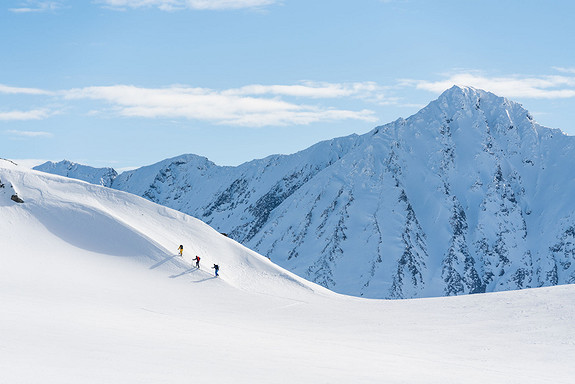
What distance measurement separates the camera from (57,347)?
18.7 m

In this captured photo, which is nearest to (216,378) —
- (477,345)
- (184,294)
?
(477,345)

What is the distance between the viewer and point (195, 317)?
32156mm

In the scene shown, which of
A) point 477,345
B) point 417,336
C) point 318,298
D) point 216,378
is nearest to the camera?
point 216,378

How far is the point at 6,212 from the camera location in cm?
4591

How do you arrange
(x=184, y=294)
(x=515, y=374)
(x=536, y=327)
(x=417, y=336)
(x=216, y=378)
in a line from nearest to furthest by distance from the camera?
(x=216, y=378), (x=515, y=374), (x=417, y=336), (x=536, y=327), (x=184, y=294)

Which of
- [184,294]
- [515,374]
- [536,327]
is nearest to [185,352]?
[515,374]

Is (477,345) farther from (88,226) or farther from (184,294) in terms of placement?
(88,226)

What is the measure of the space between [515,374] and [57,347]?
16.8 meters

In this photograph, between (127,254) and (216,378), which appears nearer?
(216,378)

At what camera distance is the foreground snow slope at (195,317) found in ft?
62.1

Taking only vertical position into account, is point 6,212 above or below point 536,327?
above

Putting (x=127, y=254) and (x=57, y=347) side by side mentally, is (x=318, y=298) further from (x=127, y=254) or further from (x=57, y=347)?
(x=57, y=347)

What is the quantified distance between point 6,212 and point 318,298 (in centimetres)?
2476

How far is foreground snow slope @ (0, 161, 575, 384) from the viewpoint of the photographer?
1892 cm
